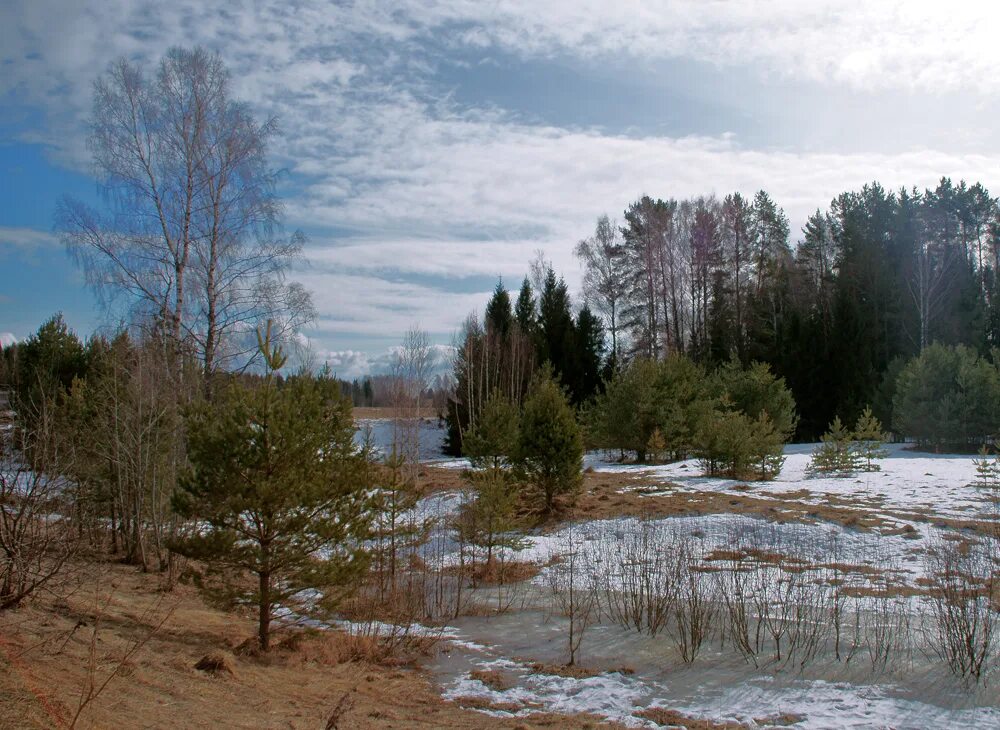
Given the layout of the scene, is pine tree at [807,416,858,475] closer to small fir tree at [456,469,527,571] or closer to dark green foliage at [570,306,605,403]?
small fir tree at [456,469,527,571]

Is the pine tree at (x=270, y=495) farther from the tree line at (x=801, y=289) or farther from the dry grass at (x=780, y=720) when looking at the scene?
the tree line at (x=801, y=289)

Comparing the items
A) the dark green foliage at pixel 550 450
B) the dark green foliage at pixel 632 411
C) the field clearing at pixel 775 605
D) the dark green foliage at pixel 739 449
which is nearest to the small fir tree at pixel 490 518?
the field clearing at pixel 775 605

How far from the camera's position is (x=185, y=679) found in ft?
20.9

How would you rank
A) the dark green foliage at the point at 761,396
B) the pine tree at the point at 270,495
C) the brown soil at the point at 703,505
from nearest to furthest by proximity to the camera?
the pine tree at the point at 270,495
the brown soil at the point at 703,505
the dark green foliage at the point at 761,396

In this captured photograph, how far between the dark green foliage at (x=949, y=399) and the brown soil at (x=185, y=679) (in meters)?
25.7

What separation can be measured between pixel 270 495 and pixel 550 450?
31.6 feet

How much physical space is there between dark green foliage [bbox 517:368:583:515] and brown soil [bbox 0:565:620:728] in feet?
27.8

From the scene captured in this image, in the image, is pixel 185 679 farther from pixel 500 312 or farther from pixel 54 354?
pixel 500 312

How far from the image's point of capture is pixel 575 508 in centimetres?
1672

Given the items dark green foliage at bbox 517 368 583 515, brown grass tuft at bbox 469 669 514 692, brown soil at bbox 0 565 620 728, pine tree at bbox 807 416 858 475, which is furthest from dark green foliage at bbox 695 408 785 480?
brown soil at bbox 0 565 620 728

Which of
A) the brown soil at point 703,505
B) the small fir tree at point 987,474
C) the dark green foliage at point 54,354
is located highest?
the dark green foliage at point 54,354

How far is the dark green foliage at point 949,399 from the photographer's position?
85.8 ft

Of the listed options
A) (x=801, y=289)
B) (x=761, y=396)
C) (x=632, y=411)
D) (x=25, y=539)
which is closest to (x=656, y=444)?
(x=632, y=411)

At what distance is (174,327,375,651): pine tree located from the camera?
298 inches
